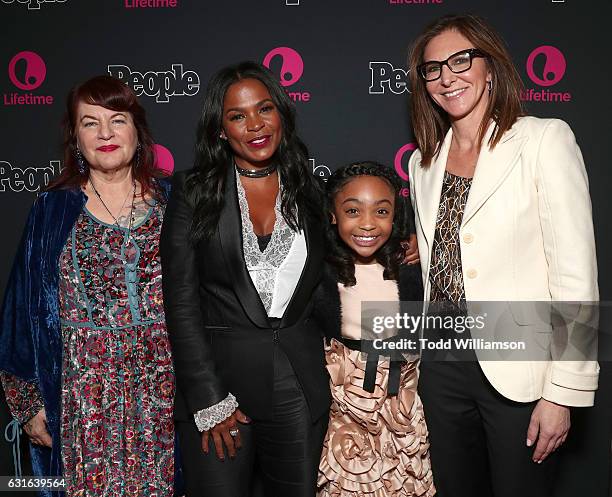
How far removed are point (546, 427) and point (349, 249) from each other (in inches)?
33.5

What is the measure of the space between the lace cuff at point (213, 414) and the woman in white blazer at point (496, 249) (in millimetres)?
662

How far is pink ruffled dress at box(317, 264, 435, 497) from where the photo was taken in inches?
78.3

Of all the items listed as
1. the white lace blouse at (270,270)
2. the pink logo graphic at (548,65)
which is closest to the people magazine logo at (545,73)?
the pink logo graphic at (548,65)

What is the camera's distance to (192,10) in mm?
2672

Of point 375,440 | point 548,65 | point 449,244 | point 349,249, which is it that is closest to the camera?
point 449,244

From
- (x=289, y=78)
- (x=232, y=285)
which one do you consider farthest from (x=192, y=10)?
(x=232, y=285)

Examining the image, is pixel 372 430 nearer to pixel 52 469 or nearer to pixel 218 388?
pixel 218 388

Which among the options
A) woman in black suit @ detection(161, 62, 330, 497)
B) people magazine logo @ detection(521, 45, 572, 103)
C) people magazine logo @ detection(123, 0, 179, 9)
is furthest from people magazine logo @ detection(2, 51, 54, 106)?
people magazine logo @ detection(521, 45, 572, 103)

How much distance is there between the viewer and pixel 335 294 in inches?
81.8

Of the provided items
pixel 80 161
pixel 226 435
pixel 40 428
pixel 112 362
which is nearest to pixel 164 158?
pixel 80 161

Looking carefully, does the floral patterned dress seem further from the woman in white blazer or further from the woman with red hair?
the woman in white blazer

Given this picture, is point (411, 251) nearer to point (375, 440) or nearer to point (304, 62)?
point (375, 440)

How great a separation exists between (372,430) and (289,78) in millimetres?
1564

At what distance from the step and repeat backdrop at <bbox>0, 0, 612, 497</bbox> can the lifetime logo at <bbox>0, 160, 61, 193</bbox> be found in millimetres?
17
